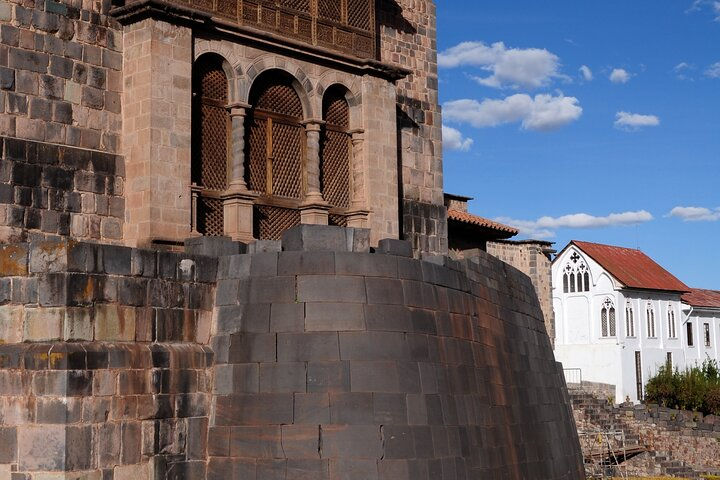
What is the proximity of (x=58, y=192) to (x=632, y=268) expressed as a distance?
50593 millimetres

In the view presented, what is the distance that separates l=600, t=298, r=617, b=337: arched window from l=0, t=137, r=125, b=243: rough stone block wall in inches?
1805

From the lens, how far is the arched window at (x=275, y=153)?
60.0ft

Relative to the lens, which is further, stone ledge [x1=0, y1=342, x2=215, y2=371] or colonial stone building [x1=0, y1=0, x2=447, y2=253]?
colonial stone building [x1=0, y1=0, x2=447, y2=253]

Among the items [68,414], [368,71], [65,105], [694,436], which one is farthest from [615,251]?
[68,414]

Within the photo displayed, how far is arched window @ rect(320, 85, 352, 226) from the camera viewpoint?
19.8 m

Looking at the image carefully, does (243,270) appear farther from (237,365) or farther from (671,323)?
(671,323)

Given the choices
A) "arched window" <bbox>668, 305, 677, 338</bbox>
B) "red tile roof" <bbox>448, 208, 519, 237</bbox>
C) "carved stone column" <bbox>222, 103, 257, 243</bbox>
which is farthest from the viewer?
"arched window" <bbox>668, 305, 677, 338</bbox>

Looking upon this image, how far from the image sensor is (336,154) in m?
20.1

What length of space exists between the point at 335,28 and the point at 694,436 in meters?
31.0

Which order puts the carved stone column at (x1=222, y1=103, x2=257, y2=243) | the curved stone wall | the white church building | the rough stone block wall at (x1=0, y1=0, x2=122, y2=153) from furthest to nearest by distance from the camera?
the white church building, the carved stone column at (x1=222, y1=103, x2=257, y2=243), the rough stone block wall at (x1=0, y1=0, x2=122, y2=153), the curved stone wall

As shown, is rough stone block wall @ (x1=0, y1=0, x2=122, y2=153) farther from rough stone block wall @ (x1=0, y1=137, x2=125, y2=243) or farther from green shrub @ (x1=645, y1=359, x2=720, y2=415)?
green shrub @ (x1=645, y1=359, x2=720, y2=415)

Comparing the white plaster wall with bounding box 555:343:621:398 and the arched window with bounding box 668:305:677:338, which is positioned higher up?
the arched window with bounding box 668:305:677:338

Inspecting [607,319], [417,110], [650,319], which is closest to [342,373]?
[417,110]

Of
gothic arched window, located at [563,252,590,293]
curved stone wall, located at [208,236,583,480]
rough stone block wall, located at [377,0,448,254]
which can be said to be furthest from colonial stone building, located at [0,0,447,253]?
gothic arched window, located at [563,252,590,293]
